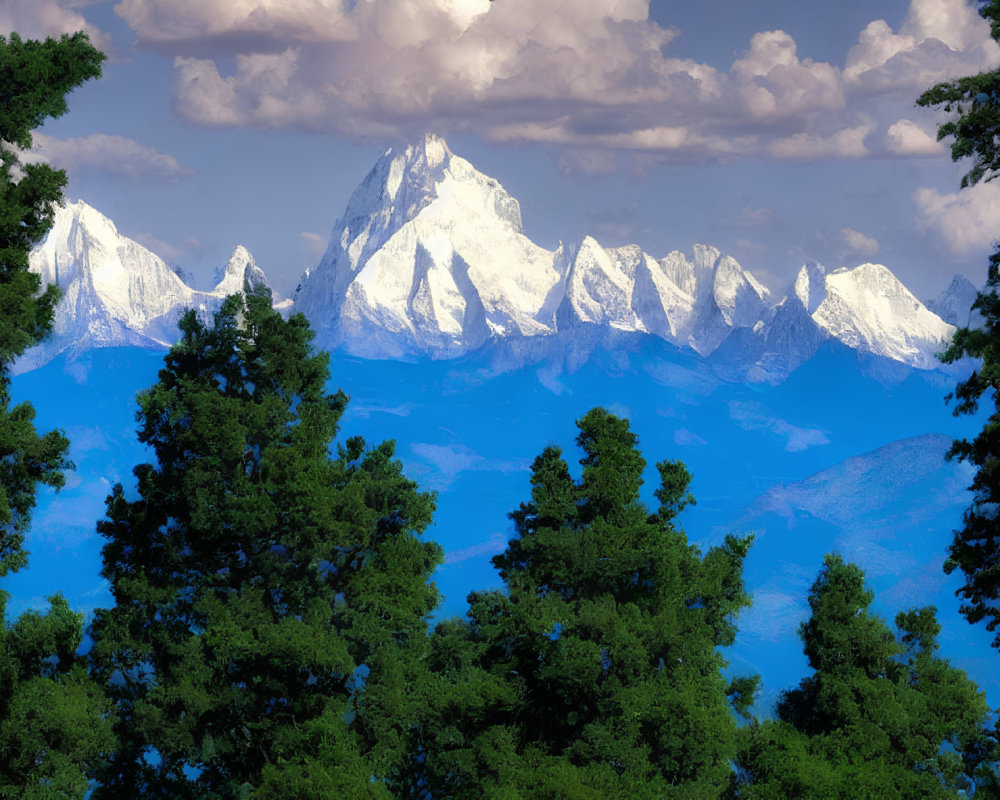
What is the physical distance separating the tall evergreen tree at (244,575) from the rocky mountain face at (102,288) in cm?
6560

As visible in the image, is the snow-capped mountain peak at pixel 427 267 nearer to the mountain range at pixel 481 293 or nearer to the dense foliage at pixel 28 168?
the mountain range at pixel 481 293

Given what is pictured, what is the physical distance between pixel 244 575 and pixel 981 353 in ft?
66.4

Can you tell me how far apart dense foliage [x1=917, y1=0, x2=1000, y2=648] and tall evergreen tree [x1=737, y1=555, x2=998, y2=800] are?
550 centimetres

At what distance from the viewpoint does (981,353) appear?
64.7ft

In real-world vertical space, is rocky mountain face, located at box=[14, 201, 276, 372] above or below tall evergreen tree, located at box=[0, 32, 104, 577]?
above

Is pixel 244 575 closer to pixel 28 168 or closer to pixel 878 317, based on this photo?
pixel 28 168

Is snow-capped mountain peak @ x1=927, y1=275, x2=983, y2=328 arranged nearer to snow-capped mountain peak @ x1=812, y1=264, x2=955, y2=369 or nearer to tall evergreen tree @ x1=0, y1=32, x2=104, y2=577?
snow-capped mountain peak @ x1=812, y1=264, x2=955, y2=369

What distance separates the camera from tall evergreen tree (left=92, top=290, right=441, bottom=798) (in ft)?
96.4

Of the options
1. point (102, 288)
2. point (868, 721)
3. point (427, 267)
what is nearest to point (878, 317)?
point (427, 267)

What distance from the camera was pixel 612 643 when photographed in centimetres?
2511

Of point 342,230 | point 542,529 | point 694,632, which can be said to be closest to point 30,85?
point 542,529

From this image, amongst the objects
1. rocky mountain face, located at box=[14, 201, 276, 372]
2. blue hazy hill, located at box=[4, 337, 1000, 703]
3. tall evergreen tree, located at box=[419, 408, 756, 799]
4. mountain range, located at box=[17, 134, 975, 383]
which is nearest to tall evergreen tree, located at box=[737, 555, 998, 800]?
tall evergreen tree, located at box=[419, 408, 756, 799]

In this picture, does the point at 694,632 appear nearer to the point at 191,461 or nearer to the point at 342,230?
the point at 191,461

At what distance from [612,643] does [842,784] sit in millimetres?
5734
